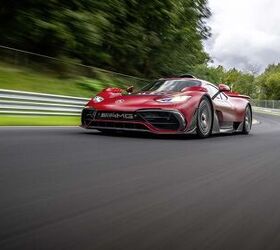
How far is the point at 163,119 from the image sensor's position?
24.3 feet

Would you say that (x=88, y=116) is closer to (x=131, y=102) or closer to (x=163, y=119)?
(x=131, y=102)

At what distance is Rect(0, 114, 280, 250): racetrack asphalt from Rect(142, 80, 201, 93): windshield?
10.2 feet

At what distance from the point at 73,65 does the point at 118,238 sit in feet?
54.8

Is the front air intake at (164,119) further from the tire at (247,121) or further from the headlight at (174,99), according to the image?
the tire at (247,121)

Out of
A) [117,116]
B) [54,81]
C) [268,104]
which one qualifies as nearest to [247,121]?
[117,116]

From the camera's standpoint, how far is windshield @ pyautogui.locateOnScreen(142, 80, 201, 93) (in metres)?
8.36

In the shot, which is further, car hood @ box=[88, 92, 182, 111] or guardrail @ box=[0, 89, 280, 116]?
guardrail @ box=[0, 89, 280, 116]

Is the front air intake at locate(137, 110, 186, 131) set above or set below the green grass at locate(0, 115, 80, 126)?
above

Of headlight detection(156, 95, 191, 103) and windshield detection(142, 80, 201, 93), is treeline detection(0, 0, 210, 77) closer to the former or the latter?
windshield detection(142, 80, 201, 93)

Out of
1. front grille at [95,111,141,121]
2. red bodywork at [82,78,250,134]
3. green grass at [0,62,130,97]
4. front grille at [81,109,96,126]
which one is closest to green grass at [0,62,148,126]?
green grass at [0,62,130,97]

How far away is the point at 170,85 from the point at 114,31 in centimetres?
1216

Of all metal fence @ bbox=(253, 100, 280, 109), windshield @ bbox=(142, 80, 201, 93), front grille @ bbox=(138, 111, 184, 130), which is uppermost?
windshield @ bbox=(142, 80, 201, 93)

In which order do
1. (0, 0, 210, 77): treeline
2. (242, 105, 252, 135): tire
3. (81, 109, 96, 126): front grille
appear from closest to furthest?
(81, 109, 96, 126): front grille → (242, 105, 252, 135): tire → (0, 0, 210, 77): treeline

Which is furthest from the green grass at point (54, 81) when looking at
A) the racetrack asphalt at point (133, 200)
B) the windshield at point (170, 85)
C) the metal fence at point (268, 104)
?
the metal fence at point (268, 104)
